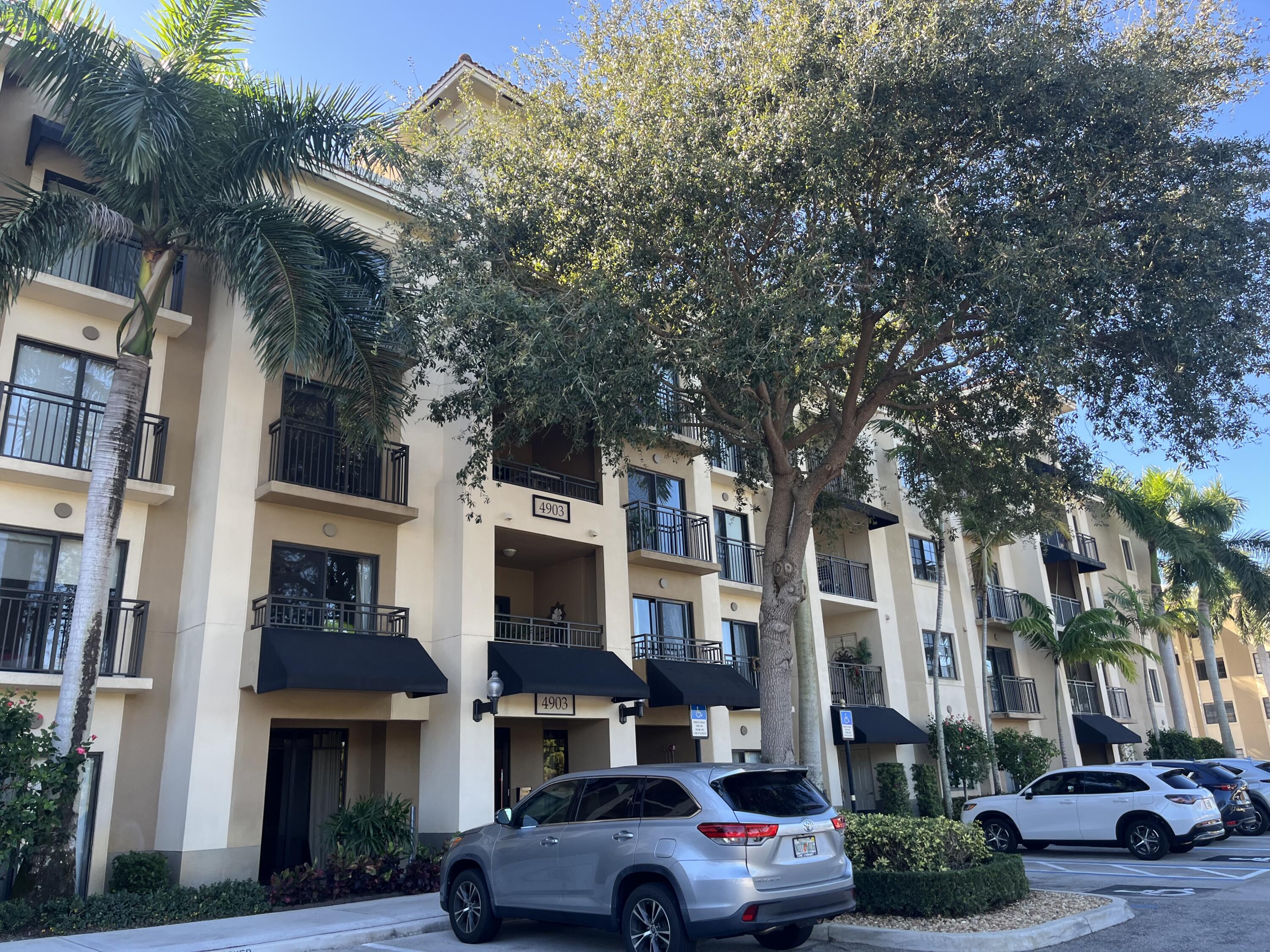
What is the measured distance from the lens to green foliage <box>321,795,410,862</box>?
15.0m

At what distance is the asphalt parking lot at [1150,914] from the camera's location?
9.17 meters

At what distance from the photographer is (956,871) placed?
33.7 feet

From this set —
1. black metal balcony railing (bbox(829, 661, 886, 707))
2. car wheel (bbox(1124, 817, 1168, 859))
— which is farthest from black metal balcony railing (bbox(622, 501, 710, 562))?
car wheel (bbox(1124, 817, 1168, 859))

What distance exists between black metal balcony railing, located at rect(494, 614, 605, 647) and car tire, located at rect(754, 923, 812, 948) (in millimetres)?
8887

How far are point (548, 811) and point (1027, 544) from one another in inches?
1102

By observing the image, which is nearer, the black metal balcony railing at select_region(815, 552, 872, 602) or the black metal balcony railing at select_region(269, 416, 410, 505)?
the black metal balcony railing at select_region(269, 416, 410, 505)

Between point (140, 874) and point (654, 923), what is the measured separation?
29.0 feet

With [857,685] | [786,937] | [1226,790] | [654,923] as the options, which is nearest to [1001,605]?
[857,685]

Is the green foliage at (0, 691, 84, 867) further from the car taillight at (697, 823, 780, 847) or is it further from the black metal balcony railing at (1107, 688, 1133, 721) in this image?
the black metal balcony railing at (1107, 688, 1133, 721)

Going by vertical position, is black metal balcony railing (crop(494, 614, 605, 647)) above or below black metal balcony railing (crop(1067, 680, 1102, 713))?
above

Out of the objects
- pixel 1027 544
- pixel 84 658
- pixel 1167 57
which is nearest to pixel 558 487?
pixel 84 658

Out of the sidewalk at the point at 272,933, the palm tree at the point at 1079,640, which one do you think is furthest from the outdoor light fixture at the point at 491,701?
the palm tree at the point at 1079,640

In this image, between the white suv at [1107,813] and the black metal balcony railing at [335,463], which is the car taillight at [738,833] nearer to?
the white suv at [1107,813]

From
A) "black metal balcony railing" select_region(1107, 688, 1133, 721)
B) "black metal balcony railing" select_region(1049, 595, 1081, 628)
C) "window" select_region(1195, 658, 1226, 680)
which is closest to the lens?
"black metal balcony railing" select_region(1049, 595, 1081, 628)
